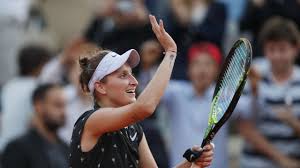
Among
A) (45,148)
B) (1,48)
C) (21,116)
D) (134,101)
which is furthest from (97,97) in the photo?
(1,48)

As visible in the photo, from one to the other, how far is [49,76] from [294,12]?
247 cm

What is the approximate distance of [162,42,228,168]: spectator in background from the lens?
8523mm

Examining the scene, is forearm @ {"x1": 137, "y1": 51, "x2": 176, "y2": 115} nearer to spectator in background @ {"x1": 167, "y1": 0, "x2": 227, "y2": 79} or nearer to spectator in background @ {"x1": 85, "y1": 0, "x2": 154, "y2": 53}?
spectator in background @ {"x1": 85, "y1": 0, "x2": 154, "y2": 53}

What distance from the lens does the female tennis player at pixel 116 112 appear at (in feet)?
17.5

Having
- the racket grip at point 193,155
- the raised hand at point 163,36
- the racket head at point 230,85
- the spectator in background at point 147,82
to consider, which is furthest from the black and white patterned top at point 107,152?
the spectator in background at point 147,82

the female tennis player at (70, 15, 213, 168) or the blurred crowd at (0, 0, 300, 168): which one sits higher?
the female tennis player at (70, 15, 213, 168)

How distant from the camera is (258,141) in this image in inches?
329

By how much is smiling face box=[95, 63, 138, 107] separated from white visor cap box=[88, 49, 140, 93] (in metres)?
0.03

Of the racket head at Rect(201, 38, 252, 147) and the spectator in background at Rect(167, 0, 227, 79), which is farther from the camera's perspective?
the spectator in background at Rect(167, 0, 227, 79)

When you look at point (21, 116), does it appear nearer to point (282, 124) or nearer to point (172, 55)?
point (282, 124)

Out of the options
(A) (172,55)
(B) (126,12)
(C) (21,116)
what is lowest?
(C) (21,116)

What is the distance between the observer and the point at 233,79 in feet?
18.6

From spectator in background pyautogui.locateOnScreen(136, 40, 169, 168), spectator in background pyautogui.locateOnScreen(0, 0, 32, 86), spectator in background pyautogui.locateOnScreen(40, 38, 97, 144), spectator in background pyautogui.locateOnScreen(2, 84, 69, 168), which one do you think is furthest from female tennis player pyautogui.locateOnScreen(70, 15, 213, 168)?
spectator in background pyautogui.locateOnScreen(0, 0, 32, 86)

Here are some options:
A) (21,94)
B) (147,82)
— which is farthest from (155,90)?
(21,94)
